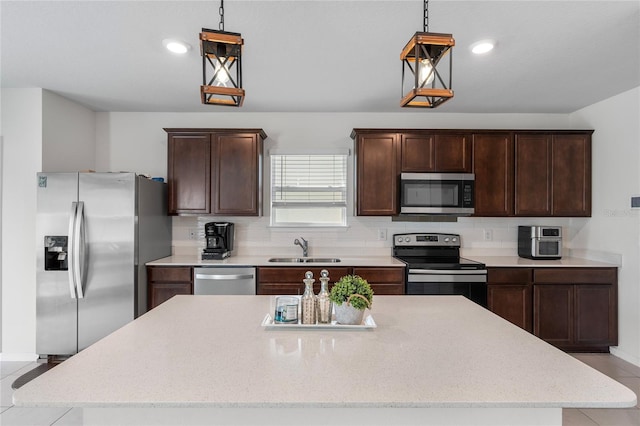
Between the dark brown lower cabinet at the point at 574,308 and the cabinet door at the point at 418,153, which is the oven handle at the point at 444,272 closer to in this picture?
Result: the dark brown lower cabinet at the point at 574,308

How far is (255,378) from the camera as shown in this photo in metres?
1.07

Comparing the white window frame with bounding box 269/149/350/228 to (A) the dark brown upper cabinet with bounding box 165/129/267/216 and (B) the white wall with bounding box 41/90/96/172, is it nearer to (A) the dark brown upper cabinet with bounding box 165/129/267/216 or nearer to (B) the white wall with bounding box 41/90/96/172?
(A) the dark brown upper cabinet with bounding box 165/129/267/216

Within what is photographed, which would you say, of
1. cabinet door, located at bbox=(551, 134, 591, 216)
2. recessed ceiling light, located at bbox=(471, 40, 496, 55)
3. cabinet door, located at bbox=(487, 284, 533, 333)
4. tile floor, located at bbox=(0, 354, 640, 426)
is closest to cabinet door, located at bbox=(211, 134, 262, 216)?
tile floor, located at bbox=(0, 354, 640, 426)

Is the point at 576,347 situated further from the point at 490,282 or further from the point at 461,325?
the point at 461,325

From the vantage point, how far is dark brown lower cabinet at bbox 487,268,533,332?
138 inches

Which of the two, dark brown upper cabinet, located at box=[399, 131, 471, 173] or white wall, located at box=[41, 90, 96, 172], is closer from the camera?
white wall, located at box=[41, 90, 96, 172]

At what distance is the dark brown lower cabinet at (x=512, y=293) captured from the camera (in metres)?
3.50

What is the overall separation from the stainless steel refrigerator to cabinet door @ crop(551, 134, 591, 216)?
164 inches

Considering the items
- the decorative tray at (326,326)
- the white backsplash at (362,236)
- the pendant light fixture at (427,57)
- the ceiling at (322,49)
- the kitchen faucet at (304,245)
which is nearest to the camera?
the pendant light fixture at (427,57)

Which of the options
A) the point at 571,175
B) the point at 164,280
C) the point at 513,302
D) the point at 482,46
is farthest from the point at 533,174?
the point at 164,280

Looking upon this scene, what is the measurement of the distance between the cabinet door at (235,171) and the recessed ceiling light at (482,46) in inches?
86.8

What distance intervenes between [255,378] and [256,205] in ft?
9.36

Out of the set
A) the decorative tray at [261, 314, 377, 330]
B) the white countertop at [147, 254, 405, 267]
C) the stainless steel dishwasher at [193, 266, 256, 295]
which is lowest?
the stainless steel dishwasher at [193, 266, 256, 295]

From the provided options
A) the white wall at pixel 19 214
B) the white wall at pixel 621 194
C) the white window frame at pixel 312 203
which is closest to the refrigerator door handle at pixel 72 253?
the white wall at pixel 19 214
